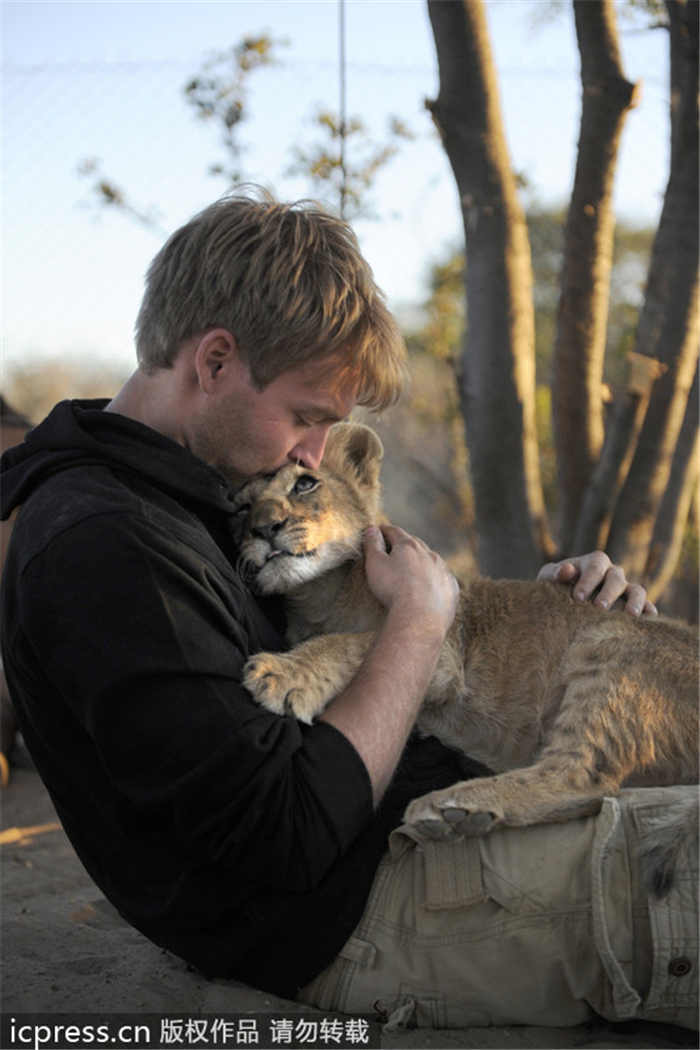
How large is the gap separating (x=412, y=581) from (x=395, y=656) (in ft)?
1.23

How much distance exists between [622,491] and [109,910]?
3.65 metres

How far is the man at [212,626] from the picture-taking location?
8.25ft

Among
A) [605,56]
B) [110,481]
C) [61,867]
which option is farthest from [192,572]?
[605,56]

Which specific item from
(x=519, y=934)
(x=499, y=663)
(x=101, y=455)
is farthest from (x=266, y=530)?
(x=519, y=934)

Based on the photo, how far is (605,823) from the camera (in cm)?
296

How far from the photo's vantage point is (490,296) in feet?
19.9

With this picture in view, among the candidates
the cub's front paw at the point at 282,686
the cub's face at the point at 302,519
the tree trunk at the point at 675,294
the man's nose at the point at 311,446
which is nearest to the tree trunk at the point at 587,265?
the tree trunk at the point at 675,294

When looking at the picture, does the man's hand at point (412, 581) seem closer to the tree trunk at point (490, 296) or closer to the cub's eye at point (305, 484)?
the cub's eye at point (305, 484)

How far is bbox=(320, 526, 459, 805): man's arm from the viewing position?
279cm

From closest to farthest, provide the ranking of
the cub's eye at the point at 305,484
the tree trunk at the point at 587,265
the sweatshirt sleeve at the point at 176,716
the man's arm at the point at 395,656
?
the sweatshirt sleeve at the point at 176,716 < the man's arm at the point at 395,656 < the cub's eye at the point at 305,484 < the tree trunk at the point at 587,265

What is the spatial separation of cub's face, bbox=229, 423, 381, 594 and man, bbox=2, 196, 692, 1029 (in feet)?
0.62

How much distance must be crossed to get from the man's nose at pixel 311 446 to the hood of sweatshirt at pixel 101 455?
0.40m

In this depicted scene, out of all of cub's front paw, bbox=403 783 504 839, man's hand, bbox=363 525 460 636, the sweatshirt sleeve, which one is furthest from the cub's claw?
man's hand, bbox=363 525 460 636

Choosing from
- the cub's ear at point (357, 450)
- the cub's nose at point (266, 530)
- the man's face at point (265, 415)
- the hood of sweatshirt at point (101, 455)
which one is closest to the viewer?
the hood of sweatshirt at point (101, 455)
